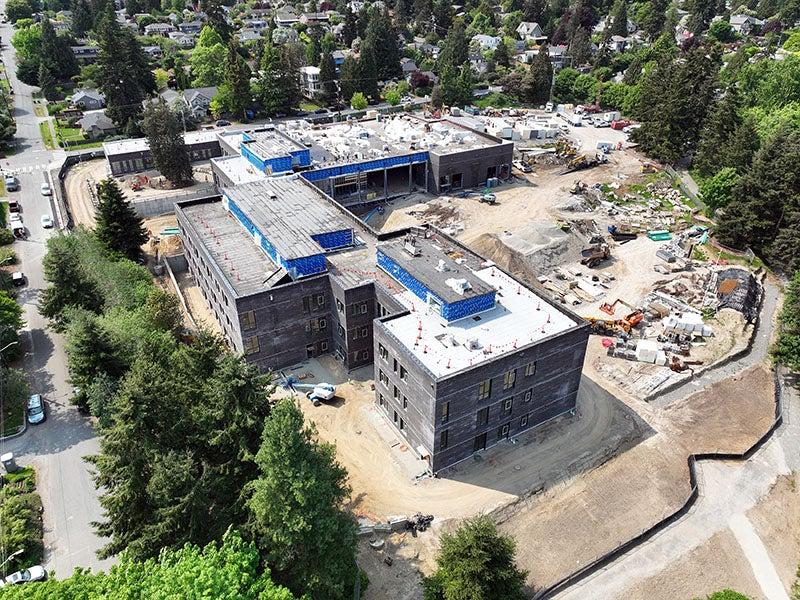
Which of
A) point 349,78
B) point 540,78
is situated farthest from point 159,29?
point 540,78

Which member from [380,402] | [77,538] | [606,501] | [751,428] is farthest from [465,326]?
[77,538]

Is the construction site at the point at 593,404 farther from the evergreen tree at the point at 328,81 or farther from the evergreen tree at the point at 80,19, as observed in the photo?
the evergreen tree at the point at 80,19

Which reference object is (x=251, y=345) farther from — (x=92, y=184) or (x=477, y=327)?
(x=92, y=184)

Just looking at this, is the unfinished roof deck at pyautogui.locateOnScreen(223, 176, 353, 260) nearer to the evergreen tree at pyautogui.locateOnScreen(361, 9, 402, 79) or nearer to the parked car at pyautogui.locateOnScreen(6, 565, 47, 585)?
the parked car at pyautogui.locateOnScreen(6, 565, 47, 585)

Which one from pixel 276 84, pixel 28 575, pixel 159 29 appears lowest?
pixel 28 575

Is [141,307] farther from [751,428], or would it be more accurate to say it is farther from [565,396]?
[751,428]

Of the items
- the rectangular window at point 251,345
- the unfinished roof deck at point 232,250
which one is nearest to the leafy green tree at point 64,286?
the unfinished roof deck at point 232,250
